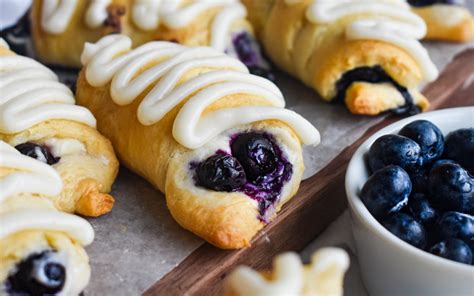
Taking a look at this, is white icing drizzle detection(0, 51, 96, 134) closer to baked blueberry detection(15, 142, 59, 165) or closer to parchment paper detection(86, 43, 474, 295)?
baked blueberry detection(15, 142, 59, 165)

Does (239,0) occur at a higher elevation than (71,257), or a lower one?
lower

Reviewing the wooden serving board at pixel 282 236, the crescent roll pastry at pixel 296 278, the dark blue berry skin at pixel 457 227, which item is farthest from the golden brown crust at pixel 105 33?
the crescent roll pastry at pixel 296 278

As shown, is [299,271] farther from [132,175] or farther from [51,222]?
[132,175]

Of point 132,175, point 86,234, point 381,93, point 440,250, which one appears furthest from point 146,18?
point 440,250

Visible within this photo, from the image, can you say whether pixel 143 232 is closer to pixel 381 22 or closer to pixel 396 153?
pixel 396 153

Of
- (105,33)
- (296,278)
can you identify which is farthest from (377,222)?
(105,33)

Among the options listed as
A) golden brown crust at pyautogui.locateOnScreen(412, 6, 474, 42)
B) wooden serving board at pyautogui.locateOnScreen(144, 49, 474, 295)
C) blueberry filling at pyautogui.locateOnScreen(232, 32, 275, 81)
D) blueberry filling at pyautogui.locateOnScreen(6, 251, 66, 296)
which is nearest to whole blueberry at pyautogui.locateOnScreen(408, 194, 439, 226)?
wooden serving board at pyautogui.locateOnScreen(144, 49, 474, 295)

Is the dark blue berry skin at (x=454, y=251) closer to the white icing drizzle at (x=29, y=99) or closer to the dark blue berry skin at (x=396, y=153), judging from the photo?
the dark blue berry skin at (x=396, y=153)
